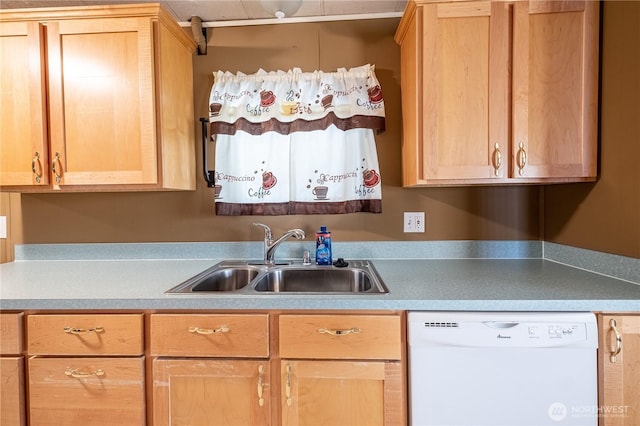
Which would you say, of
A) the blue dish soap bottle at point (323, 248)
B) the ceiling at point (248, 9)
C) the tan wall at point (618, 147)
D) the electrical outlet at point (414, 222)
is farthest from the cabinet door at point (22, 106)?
the tan wall at point (618, 147)

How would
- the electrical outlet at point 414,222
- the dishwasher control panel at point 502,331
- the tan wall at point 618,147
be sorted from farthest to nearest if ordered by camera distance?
1. the electrical outlet at point 414,222
2. the tan wall at point 618,147
3. the dishwasher control panel at point 502,331

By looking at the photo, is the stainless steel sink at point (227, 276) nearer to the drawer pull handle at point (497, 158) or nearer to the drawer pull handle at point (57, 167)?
the drawer pull handle at point (57, 167)

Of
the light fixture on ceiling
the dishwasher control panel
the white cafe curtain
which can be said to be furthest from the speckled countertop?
the light fixture on ceiling

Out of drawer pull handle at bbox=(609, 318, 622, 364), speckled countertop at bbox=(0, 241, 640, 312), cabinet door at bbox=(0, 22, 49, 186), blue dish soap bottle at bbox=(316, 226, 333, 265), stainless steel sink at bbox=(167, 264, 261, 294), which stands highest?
cabinet door at bbox=(0, 22, 49, 186)

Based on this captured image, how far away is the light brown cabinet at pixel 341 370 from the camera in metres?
1.08

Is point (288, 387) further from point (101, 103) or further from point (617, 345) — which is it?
point (101, 103)

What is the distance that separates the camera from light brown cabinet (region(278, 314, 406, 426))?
3.53ft

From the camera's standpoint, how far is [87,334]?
111 centimetres

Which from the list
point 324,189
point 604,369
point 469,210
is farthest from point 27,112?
point 604,369

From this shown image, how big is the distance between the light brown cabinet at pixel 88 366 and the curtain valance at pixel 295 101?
1.07 m

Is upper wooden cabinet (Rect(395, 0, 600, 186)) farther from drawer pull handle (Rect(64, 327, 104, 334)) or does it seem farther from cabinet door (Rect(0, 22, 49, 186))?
cabinet door (Rect(0, 22, 49, 186))

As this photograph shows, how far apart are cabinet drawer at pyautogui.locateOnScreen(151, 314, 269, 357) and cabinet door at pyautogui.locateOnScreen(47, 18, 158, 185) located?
717mm

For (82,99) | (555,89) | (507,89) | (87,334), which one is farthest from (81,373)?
(555,89)

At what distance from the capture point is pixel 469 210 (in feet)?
5.78
